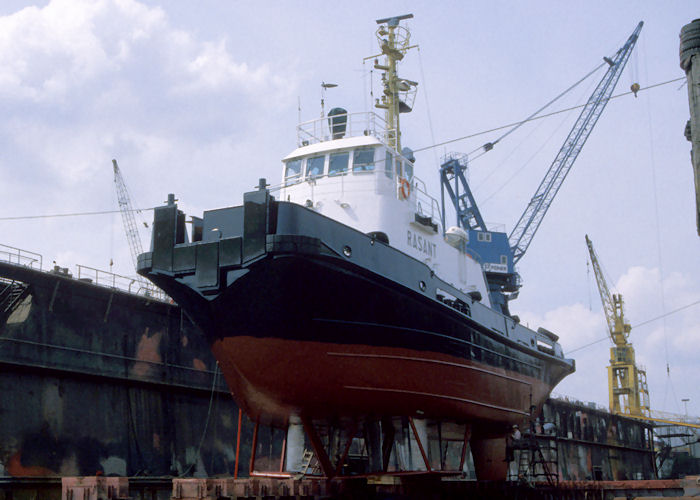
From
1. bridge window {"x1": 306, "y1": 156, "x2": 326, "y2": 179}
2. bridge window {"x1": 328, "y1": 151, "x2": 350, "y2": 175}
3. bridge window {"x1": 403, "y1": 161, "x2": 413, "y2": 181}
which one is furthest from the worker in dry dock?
bridge window {"x1": 306, "y1": 156, "x2": 326, "y2": 179}

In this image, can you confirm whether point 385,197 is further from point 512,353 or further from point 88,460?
point 88,460

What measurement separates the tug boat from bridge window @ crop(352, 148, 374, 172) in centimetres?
3

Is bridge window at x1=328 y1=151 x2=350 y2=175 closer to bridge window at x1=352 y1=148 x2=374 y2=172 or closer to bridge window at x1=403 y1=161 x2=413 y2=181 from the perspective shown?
bridge window at x1=352 y1=148 x2=374 y2=172

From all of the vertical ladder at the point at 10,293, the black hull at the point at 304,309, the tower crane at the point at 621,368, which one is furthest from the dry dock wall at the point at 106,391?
the tower crane at the point at 621,368

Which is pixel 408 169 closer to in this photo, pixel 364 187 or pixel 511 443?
pixel 364 187

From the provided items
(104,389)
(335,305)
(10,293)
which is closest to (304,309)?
(335,305)

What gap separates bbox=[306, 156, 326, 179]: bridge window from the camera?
50.6 ft

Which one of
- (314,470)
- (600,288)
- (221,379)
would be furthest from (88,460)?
(600,288)

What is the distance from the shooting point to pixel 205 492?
9.66 metres

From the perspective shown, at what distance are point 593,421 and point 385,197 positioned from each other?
28411 mm

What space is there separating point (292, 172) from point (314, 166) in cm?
57

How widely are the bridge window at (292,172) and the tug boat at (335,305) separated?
45mm

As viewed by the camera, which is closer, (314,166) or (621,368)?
(314,166)

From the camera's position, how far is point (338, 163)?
604 inches
